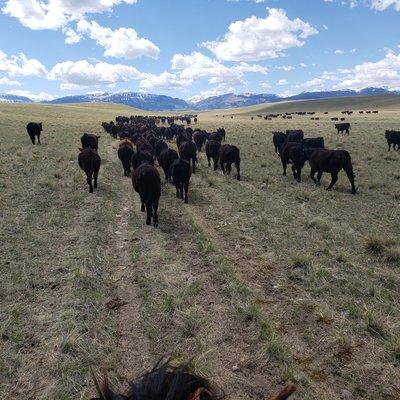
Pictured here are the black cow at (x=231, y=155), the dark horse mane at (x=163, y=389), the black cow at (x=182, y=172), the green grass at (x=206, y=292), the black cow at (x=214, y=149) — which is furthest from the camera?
the black cow at (x=214, y=149)

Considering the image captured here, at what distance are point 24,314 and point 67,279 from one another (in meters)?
1.36

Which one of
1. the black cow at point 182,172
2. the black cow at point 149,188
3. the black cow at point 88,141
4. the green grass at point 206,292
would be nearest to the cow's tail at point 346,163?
the green grass at point 206,292

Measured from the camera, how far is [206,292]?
24.3 feet

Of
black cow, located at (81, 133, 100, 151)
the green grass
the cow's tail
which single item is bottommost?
the green grass

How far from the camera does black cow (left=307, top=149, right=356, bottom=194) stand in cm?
1662

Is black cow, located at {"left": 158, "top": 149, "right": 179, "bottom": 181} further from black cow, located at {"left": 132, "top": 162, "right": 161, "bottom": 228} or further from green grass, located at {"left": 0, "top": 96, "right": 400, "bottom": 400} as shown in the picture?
black cow, located at {"left": 132, "top": 162, "right": 161, "bottom": 228}

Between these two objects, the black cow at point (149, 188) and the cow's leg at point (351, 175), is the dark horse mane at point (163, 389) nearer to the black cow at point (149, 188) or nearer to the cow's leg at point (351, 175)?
the black cow at point (149, 188)

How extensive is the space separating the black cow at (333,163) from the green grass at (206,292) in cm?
244

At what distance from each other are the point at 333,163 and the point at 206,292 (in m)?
11.7

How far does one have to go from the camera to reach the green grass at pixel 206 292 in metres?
5.22

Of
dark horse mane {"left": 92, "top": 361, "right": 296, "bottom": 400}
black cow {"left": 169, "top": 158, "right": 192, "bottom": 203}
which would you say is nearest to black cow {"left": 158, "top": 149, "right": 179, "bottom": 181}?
black cow {"left": 169, "top": 158, "right": 192, "bottom": 203}

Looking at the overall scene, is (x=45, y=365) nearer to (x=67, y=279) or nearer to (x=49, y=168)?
(x=67, y=279)

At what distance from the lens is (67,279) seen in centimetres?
779

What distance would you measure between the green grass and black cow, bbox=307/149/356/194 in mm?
2442
